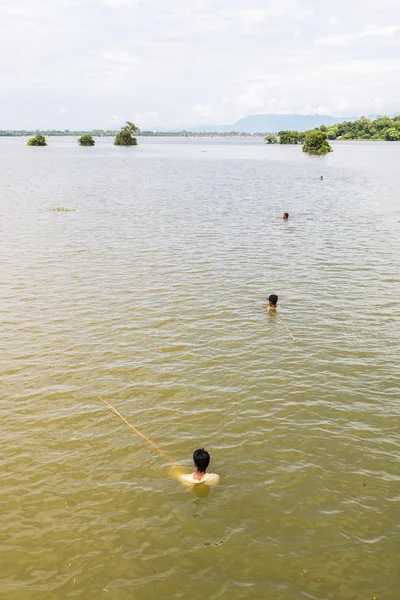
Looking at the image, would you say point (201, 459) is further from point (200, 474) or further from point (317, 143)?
point (317, 143)

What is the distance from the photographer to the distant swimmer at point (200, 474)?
404 inches

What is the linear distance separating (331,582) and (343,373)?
7.95m

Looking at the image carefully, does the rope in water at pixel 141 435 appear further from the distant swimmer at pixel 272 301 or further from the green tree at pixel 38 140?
the green tree at pixel 38 140

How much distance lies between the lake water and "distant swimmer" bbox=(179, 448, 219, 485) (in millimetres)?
267

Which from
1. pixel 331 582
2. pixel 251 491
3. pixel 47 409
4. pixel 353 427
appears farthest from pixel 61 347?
pixel 331 582

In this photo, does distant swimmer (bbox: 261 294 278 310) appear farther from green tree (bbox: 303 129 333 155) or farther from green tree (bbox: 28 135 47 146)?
green tree (bbox: 28 135 47 146)

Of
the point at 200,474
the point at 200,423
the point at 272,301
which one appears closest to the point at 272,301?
the point at 272,301

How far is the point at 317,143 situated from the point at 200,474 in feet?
513

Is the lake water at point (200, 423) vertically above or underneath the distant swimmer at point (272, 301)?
underneath

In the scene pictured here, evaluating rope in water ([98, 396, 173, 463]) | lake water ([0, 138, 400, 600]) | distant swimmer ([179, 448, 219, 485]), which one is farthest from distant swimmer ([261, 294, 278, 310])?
distant swimmer ([179, 448, 219, 485])

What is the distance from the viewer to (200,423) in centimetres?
1280

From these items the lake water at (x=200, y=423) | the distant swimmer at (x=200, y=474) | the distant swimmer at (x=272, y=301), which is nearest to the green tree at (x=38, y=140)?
the lake water at (x=200, y=423)

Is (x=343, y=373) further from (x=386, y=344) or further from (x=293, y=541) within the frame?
(x=293, y=541)

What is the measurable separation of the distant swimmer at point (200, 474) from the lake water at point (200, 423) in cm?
27
